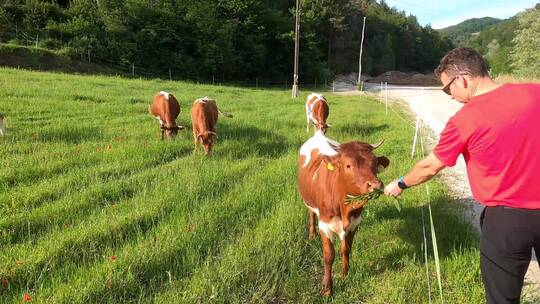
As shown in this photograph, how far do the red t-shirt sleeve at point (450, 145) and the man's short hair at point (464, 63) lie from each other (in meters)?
0.36

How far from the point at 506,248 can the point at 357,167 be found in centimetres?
136

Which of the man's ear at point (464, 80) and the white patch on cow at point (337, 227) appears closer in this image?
the man's ear at point (464, 80)

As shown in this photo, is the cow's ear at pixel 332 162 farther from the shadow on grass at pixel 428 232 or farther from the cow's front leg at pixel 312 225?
the cow's front leg at pixel 312 225

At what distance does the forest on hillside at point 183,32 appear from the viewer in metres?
34.4

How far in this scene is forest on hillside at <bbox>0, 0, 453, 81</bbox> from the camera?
113 feet

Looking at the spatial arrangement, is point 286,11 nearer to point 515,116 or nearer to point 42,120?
point 42,120

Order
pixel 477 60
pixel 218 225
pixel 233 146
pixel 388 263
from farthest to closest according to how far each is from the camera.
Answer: pixel 233 146
pixel 218 225
pixel 388 263
pixel 477 60

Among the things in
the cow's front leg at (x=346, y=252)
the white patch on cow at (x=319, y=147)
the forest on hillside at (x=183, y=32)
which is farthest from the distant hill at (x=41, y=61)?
the cow's front leg at (x=346, y=252)

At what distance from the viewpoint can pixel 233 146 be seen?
9758 millimetres

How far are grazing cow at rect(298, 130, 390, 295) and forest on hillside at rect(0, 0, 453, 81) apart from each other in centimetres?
3096

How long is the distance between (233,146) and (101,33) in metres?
30.9

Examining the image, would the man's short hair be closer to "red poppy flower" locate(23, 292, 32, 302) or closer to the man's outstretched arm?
the man's outstretched arm

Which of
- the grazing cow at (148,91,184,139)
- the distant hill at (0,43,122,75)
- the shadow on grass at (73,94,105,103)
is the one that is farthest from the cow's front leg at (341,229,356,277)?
the distant hill at (0,43,122,75)

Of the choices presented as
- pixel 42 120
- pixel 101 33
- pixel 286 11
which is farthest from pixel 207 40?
pixel 42 120
